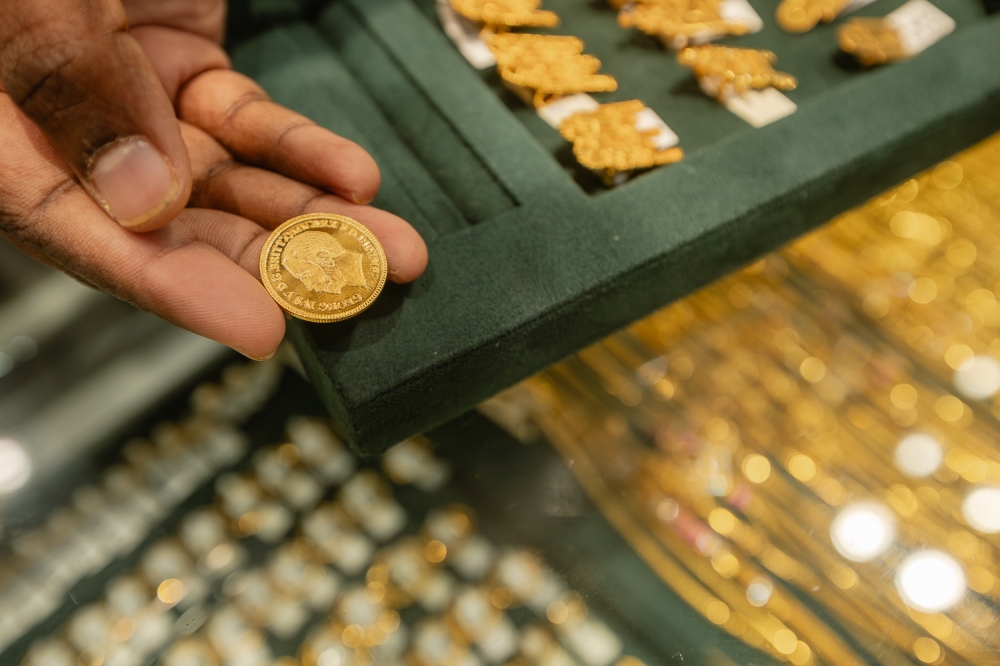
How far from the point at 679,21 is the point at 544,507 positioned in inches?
44.4

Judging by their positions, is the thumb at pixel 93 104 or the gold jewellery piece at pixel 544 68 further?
the gold jewellery piece at pixel 544 68

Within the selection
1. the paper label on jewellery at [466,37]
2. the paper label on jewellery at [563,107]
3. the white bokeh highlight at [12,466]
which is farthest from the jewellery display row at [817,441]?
the white bokeh highlight at [12,466]

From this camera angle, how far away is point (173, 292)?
2.67 feet

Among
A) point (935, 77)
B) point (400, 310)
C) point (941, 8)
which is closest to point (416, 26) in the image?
point (400, 310)

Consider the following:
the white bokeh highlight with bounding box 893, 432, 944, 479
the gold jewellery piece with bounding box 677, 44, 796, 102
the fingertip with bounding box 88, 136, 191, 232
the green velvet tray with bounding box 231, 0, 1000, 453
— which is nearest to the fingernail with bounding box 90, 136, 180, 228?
the fingertip with bounding box 88, 136, 191, 232

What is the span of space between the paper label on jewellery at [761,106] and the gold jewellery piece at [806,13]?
0.30m

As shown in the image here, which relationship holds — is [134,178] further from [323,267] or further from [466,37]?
[466,37]

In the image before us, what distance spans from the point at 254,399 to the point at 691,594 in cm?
95

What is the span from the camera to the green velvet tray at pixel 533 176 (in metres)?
1.01

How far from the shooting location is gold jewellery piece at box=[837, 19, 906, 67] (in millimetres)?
1499

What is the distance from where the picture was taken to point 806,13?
1.62 m

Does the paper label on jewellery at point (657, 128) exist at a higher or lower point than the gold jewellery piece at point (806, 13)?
lower

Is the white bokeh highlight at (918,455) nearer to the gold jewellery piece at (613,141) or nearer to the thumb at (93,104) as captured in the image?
the gold jewellery piece at (613,141)

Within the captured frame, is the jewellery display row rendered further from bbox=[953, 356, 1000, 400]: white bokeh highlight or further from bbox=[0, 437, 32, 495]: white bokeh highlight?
bbox=[0, 437, 32, 495]: white bokeh highlight
